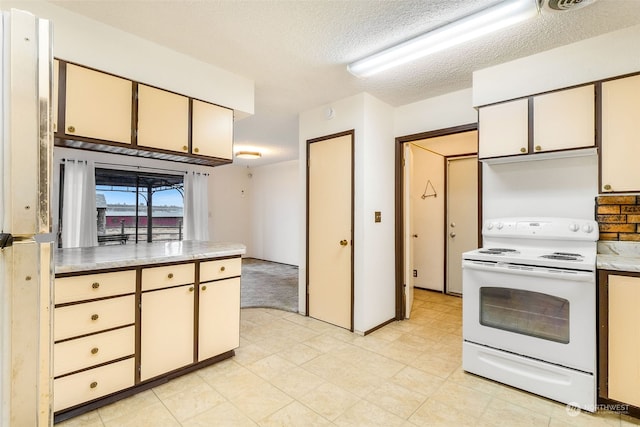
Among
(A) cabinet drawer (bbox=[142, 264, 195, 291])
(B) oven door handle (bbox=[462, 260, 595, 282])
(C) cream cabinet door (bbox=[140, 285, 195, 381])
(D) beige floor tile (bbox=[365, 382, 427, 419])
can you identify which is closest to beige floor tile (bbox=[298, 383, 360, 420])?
(D) beige floor tile (bbox=[365, 382, 427, 419])

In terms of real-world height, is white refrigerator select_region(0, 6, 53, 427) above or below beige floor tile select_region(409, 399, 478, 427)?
above

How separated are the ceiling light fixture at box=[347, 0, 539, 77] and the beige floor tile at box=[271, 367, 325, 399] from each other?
2.42 meters

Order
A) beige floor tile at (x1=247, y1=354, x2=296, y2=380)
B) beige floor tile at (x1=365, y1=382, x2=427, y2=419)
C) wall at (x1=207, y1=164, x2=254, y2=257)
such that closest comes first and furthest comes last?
beige floor tile at (x1=365, y1=382, x2=427, y2=419)
beige floor tile at (x1=247, y1=354, x2=296, y2=380)
wall at (x1=207, y1=164, x2=254, y2=257)

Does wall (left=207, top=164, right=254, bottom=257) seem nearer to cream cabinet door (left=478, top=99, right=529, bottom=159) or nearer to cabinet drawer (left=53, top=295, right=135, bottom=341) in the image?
cabinet drawer (left=53, top=295, right=135, bottom=341)

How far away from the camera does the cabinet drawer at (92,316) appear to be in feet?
5.71

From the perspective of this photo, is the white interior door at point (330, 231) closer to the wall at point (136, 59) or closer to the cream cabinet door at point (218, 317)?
the wall at point (136, 59)

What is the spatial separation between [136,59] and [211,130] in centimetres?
71

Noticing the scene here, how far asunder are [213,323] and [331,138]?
2.19 metres

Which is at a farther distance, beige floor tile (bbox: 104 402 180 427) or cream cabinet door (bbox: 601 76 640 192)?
cream cabinet door (bbox: 601 76 640 192)

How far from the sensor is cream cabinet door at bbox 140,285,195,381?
2.07 m

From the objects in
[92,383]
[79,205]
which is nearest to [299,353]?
[92,383]

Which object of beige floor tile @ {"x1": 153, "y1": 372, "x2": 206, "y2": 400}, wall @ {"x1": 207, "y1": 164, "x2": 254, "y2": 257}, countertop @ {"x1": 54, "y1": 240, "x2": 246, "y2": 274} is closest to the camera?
countertop @ {"x1": 54, "y1": 240, "x2": 246, "y2": 274}

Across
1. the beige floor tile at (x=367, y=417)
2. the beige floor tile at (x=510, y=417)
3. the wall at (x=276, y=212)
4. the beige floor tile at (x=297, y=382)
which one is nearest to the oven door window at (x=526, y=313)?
the beige floor tile at (x=510, y=417)

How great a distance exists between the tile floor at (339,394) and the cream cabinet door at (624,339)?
191 millimetres
